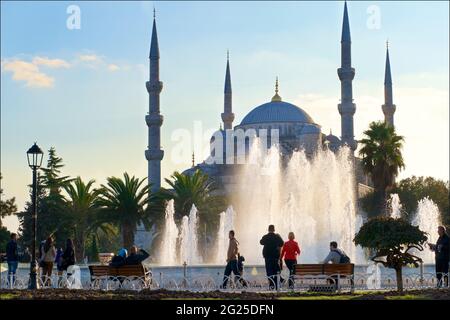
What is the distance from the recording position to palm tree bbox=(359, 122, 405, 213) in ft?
146

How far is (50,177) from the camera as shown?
193ft

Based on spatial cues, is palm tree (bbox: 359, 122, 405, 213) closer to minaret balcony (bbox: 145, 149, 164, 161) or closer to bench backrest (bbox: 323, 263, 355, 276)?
minaret balcony (bbox: 145, 149, 164, 161)

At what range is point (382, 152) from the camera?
44.5m

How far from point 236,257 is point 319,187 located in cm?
3247

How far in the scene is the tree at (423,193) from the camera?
59.8m

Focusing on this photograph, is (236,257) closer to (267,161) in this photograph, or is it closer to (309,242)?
(309,242)

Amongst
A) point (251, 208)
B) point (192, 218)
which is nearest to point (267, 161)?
point (251, 208)

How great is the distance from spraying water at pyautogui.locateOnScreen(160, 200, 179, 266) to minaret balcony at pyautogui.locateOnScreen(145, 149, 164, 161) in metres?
13.9

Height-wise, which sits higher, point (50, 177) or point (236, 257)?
point (50, 177)

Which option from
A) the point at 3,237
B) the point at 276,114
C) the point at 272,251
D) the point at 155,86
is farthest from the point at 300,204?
the point at 272,251

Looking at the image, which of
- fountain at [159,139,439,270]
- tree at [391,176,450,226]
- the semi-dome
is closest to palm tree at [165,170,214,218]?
fountain at [159,139,439,270]

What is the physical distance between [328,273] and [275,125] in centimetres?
6565

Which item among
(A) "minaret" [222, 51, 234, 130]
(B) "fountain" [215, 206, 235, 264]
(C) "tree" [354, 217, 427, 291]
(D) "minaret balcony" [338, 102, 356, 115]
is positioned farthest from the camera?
(A) "minaret" [222, 51, 234, 130]
